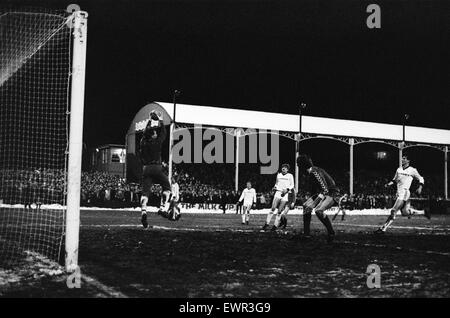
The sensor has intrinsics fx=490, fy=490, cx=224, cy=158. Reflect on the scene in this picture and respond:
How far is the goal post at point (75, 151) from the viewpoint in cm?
629

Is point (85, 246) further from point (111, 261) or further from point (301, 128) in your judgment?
point (301, 128)

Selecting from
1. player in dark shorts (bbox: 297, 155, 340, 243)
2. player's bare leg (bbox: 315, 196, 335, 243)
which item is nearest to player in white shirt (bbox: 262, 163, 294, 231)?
player in dark shorts (bbox: 297, 155, 340, 243)

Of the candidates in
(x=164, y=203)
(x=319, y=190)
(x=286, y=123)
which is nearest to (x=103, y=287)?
(x=319, y=190)

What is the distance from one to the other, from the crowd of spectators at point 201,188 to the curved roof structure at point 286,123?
4784mm

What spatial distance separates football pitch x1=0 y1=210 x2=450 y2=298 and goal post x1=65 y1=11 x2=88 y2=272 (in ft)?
1.21

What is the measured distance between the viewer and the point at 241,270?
6.22 metres

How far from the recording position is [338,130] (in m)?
39.1

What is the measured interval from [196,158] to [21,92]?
28.4 m

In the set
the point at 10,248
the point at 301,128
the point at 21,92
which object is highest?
the point at 301,128

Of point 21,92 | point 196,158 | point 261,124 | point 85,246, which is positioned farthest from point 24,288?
point 196,158

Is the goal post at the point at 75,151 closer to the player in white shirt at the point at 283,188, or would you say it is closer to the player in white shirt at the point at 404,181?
the player in white shirt at the point at 283,188

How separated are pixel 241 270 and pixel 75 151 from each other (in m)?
2.64

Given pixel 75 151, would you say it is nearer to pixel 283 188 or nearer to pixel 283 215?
pixel 283 215

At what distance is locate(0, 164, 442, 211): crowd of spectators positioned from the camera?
26.0 metres
